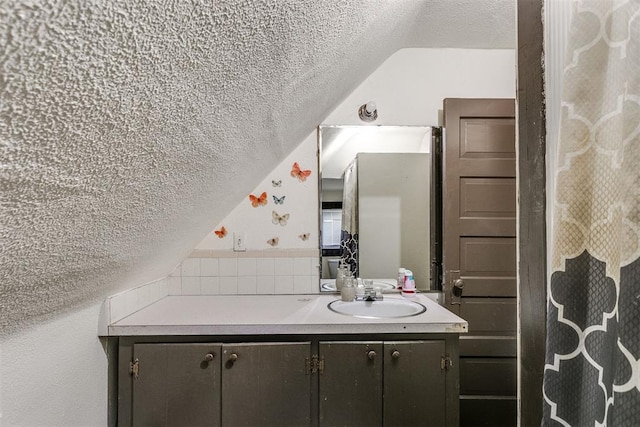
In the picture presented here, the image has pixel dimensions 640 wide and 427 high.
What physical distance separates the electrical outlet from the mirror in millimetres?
501

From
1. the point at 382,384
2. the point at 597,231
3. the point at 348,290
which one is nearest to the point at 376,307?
the point at 348,290

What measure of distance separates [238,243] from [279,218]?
0.95ft

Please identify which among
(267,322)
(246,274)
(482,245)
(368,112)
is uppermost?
(368,112)

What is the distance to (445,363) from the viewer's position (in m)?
1.51

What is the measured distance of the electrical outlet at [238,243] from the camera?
2074 mm

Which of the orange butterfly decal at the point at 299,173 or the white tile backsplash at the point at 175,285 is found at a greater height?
the orange butterfly decal at the point at 299,173

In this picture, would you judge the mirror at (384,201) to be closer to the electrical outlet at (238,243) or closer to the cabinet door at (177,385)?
the electrical outlet at (238,243)

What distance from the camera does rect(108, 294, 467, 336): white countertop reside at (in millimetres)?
1475

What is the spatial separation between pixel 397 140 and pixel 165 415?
1893 millimetres

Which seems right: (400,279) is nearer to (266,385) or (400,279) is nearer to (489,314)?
(489,314)

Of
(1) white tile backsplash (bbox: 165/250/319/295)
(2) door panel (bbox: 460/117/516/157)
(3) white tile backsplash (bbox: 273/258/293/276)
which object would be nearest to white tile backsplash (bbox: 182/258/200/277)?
(1) white tile backsplash (bbox: 165/250/319/295)

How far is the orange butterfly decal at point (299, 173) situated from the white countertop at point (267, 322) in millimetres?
794

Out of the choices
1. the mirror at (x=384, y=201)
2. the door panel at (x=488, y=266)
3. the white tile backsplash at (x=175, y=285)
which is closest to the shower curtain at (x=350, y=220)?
the mirror at (x=384, y=201)

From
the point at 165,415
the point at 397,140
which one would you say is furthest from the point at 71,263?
the point at 397,140
